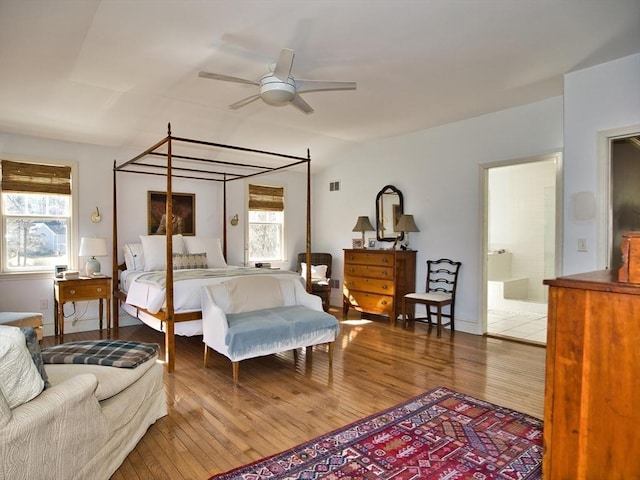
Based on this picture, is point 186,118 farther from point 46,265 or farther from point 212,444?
point 212,444

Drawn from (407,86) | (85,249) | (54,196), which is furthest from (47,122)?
(407,86)

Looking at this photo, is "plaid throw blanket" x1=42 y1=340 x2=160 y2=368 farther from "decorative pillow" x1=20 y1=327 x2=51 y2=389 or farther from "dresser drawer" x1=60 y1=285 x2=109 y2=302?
"dresser drawer" x1=60 y1=285 x2=109 y2=302

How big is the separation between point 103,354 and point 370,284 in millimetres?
3860

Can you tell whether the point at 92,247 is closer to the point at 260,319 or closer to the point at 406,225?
the point at 260,319

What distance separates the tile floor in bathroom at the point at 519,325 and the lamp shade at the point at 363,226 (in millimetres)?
2169

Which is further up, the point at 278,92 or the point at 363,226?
the point at 278,92

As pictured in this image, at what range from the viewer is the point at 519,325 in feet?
17.7

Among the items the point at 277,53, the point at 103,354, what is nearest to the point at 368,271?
the point at 277,53

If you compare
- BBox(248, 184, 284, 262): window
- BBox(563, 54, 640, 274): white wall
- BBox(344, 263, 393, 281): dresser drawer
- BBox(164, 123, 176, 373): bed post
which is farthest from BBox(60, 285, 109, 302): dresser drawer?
BBox(563, 54, 640, 274): white wall

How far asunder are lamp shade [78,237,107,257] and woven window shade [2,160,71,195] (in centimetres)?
71

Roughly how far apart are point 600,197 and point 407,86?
199 centimetres

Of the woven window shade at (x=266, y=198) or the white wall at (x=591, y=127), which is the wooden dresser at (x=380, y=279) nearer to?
the woven window shade at (x=266, y=198)

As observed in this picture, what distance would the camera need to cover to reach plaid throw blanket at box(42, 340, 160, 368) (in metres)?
2.27

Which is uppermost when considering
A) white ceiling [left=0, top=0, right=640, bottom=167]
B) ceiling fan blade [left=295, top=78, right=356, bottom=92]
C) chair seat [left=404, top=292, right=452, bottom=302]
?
white ceiling [left=0, top=0, right=640, bottom=167]
